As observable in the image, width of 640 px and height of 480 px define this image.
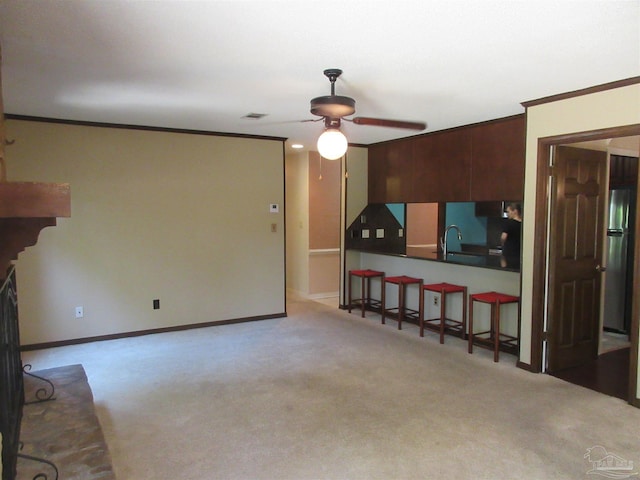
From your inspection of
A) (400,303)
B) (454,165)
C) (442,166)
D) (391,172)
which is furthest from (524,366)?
(391,172)

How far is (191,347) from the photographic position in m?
4.56

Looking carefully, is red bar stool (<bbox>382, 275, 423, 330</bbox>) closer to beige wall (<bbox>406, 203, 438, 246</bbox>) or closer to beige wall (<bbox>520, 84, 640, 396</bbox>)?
beige wall (<bbox>520, 84, 640, 396</bbox>)

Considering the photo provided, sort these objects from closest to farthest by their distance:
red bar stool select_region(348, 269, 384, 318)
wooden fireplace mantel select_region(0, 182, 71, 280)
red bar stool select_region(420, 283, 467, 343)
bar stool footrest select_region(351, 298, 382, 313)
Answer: wooden fireplace mantel select_region(0, 182, 71, 280) < red bar stool select_region(420, 283, 467, 343) < red bar stool select_region(348, 269, 384, 318) < bar stool footrest select_region(351, 298, 382, 313)

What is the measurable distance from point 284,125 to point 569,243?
9.78 feet

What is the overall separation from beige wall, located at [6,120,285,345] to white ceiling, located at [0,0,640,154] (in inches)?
27.9

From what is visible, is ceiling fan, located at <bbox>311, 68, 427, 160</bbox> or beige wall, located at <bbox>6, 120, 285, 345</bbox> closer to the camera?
ceiling fan, located at <bbox>311, 68, 427, 160</bbox>

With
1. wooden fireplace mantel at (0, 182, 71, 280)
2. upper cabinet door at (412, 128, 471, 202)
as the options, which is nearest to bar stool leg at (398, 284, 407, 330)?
upper cabinet door at (412, 128, 471, 202)

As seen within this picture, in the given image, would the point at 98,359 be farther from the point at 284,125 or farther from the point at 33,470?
the point at 284,125

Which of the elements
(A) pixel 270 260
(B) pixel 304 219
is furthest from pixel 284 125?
(B) pixel 304 219

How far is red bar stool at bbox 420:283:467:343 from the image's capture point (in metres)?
4.71

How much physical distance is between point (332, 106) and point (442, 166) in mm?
2601

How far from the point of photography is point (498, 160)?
14.5 feet

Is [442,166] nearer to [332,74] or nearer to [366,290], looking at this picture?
[366,290]

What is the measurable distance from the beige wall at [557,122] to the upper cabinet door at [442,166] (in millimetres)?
993
